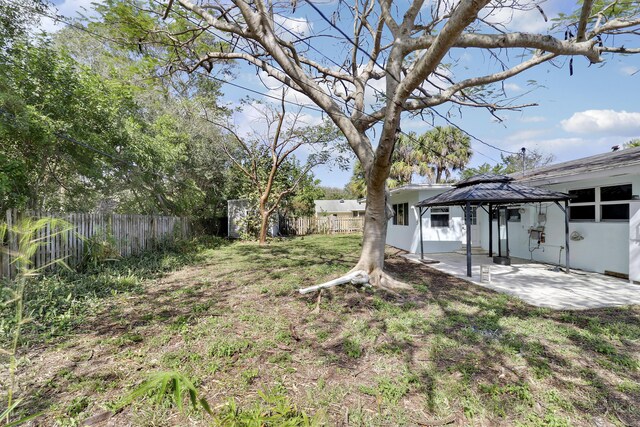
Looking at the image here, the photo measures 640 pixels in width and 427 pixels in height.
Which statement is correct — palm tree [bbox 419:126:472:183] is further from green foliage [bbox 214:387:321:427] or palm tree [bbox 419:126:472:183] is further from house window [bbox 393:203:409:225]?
green foliage [bbox 214:387:321:427]

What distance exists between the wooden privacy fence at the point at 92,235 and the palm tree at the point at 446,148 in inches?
631

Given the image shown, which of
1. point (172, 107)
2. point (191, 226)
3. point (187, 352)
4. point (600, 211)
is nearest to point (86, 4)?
→ point (187, 352)

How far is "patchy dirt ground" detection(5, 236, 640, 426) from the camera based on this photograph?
2469 mm

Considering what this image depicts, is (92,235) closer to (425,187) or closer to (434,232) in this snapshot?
(425,187)

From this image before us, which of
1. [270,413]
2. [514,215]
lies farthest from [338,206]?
[270,413]

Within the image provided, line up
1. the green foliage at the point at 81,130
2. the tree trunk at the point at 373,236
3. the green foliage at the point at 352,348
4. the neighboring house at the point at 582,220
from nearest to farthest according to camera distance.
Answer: the green foliage at the point at 352,348, the green foliage at the point at 81,130, the tree trunk at the point at 373,236, the neighboring house at the point at 582,220

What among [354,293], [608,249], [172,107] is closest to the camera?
[354,293]

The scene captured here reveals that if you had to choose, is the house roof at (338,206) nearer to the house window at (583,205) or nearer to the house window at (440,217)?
the house window at (440,217)

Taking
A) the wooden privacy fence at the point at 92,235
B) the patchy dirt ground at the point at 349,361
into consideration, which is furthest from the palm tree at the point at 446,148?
the patchy dirt ground at the point at 349,361

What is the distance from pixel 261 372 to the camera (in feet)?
9.89

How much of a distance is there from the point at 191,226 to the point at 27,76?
8.99 meters

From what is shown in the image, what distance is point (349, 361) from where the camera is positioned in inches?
128

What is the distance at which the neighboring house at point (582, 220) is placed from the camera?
21.2ft

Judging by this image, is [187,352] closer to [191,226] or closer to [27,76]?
[27,76]
